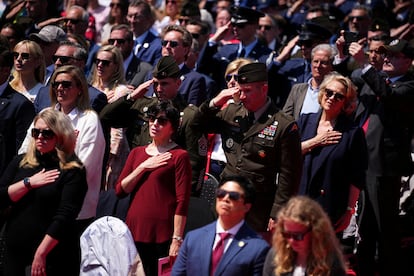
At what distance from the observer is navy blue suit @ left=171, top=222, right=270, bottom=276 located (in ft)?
23.4

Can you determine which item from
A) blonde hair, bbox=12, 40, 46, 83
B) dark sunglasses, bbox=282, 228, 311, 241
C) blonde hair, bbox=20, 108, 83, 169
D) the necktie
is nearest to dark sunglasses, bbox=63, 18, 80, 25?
blonde hair, bbox=12, 40, 46, 83

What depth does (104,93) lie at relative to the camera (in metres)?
10.3

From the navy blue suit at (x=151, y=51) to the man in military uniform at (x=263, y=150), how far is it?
14.8 feet

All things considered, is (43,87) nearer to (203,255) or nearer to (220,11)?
(203,255)

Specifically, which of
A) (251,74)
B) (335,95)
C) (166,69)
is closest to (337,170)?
(335,95)

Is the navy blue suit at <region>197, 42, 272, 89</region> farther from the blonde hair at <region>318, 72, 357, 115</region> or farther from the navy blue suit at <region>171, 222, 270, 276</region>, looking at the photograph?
the navy blue suit at <region>171, 222, 270, 276</region>

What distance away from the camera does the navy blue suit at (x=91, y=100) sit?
10.0 metres

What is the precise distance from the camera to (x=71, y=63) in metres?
11.0

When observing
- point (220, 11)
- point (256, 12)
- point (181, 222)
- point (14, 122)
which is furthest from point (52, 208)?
point (220, 11)

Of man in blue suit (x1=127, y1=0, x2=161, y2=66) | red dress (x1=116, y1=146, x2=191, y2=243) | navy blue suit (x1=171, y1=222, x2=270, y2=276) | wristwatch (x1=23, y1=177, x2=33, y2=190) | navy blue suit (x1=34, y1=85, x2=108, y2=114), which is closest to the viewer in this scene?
navy blue suit (x1=171, y1=222, x2=270, y2=276)

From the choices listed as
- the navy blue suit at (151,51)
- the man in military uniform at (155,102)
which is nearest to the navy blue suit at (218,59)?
the navy blue suit at (151,51)

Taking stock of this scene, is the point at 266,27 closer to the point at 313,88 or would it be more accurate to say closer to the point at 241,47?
the point at 241,47

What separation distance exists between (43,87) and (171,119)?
7.80 feet

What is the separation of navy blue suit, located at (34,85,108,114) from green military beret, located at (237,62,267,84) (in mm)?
1932
